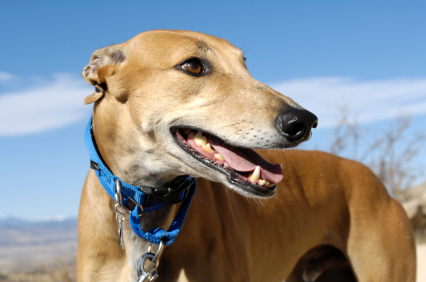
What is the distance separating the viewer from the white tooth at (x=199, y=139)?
2.30 meters

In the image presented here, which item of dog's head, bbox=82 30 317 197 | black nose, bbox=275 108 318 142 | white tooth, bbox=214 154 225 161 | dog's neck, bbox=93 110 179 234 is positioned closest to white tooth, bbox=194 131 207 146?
dog's head, bbox=82 30 317 197

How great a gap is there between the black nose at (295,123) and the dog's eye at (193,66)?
58 cm

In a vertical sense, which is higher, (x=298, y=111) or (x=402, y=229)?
(x=298, y=111)

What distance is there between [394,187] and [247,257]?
11.0 metres

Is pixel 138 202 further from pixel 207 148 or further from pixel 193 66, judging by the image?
pixel 193 66

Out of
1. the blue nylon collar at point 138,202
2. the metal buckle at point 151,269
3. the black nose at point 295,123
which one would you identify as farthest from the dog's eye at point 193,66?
the metal buckle at point 151,269

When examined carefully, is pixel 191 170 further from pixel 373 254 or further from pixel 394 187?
pixel 394 187

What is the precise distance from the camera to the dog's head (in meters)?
2.12

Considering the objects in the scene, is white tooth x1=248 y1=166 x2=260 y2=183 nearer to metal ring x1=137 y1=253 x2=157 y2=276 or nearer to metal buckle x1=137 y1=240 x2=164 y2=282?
metal buckle x1=137 y1=240 x2=164 y2=282

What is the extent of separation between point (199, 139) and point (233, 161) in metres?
0.24

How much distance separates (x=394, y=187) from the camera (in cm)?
1255

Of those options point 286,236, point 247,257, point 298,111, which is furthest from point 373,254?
point 298,111

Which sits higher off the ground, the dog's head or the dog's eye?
the dog's eye

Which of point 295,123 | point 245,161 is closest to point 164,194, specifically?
point 245,161
